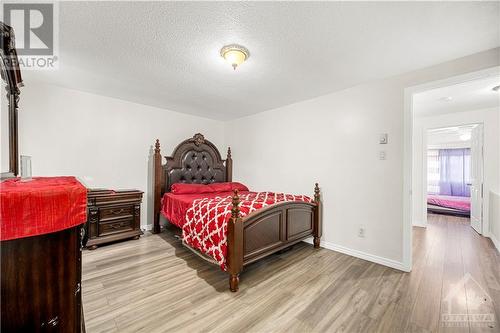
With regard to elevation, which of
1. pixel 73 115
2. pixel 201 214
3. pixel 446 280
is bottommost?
pixel 446 280

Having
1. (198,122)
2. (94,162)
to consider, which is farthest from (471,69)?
(94,162)

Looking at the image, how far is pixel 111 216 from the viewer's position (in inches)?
120

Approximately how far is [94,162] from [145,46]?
2246mm

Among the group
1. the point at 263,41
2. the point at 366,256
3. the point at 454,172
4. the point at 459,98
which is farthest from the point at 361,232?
the point at 454,172

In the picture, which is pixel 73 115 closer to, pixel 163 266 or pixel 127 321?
pixel 163 266

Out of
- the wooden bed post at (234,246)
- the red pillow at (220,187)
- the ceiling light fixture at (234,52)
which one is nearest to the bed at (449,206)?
the red pillow at (220,187)

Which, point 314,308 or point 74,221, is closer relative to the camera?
point 74,221

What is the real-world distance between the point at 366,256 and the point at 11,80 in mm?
3813

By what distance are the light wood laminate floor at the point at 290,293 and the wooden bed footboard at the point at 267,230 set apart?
0.76 feet

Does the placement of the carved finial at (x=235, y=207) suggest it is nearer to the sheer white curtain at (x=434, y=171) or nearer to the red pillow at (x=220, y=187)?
the red pillow at (x=220, y=187)

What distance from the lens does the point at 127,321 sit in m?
1.58

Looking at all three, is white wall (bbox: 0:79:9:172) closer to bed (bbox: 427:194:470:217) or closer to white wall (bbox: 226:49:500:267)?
white wall (bbox: 226:49:500:267)

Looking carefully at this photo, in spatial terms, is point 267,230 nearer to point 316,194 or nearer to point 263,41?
point 316,194

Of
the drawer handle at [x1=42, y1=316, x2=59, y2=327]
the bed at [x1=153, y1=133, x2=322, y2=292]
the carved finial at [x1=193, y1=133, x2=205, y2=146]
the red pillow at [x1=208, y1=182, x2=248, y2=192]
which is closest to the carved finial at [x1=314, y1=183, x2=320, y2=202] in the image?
the bed at [x1=153, y1=133, x2=322, y2=292]
